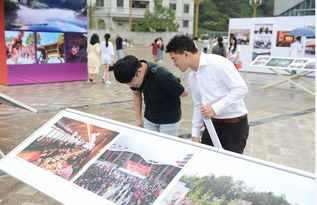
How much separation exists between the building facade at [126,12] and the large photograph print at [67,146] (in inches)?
2075

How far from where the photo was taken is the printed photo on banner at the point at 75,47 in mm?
11172

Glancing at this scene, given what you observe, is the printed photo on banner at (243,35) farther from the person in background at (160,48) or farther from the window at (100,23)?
the window at (100,23)

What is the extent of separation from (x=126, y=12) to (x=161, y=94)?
55434mm

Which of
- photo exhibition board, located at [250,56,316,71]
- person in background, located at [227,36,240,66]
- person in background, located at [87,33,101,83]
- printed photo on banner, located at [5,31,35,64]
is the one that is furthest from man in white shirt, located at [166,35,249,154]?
printed photo on banner, located at [5,31,35,64]

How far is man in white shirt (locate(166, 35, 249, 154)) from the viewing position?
2.20 m

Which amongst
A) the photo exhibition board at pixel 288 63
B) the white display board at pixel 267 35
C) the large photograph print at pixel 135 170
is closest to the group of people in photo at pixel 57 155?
the large photograph print at pixel 135 170

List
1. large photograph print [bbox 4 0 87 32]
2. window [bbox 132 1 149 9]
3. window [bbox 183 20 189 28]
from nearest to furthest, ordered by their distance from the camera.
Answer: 1. large photograph print [bbox 4 0 87 32]
2. window [bbox 132 1 149 9]
3. window [bbox 183 20 189 28]

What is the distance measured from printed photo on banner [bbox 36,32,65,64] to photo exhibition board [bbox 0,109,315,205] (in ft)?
28.6

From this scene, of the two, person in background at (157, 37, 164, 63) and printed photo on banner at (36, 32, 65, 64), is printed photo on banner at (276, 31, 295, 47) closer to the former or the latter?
person in background at (157, 37, 164, 63)

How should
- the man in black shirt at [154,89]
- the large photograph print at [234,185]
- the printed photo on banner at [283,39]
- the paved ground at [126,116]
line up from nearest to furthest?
the large photograph print at [234,185], the man in black shirt at [154,89], the paved ground at [126,116], the printed photo on banner at [283,39]

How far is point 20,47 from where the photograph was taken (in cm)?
995

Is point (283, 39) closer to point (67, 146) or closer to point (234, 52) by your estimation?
point (234, 52)

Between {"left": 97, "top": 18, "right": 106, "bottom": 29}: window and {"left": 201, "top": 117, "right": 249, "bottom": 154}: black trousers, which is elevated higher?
{"left": 97, "top": 18, "right": 106, "bottom": 29}: window

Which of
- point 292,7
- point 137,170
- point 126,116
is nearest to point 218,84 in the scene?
point 137,170
